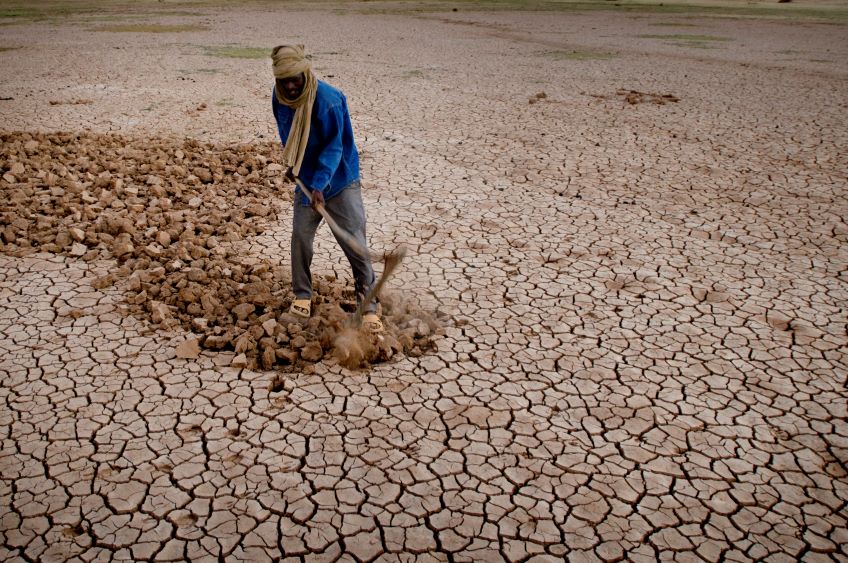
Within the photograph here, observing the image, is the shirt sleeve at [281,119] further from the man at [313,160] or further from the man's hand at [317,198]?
the man's hand at [317,198]

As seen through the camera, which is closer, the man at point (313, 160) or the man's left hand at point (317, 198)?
the man at point (313, 160)

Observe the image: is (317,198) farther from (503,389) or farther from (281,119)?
(503,389)

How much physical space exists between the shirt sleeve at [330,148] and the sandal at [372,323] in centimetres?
85

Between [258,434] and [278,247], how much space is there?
2294 mm

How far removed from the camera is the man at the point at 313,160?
3.37 metres

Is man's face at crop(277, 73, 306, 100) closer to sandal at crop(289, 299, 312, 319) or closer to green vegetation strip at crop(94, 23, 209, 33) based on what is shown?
sandal at crop(289, 299, 312, 319)

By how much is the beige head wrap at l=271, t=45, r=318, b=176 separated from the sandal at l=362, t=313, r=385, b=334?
0.97m

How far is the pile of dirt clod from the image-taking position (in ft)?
12.5

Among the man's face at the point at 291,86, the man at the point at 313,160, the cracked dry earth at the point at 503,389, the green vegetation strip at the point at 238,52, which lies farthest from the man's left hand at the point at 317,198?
the green vegetation strip at the point at 238,52

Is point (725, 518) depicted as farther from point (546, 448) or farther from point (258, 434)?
point (258, 434)

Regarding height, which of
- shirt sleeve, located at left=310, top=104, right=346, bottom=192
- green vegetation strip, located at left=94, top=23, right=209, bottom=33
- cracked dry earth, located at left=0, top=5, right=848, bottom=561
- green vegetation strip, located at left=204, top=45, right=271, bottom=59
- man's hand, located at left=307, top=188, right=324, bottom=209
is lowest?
cracked dry earth, located at left=0, top=5, right=848, bottom=561

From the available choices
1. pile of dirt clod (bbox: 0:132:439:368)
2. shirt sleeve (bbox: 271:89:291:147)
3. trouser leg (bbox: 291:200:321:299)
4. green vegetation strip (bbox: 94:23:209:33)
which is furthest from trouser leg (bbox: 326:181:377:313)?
green vegetation strip (bbox: 94:23:209:33)

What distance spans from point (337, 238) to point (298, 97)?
875 millimetres

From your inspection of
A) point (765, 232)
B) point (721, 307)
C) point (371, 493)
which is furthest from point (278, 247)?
point (765, 232)
